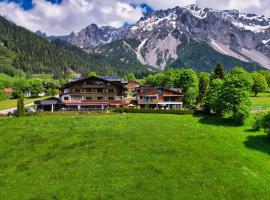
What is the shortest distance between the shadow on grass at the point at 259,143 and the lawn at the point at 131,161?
7.4 inches

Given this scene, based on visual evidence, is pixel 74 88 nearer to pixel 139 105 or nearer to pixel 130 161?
pixel 139 105

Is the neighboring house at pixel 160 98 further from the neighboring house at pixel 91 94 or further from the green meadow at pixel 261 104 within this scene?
the green meadow at pixel 261 104

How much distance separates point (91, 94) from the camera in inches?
3824

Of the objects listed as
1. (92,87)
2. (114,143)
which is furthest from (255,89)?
(114,143)

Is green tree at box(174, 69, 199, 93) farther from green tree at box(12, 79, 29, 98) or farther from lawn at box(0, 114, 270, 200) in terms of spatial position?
green tree at box(12, 79, 29, 98)

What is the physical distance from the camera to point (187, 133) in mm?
58312

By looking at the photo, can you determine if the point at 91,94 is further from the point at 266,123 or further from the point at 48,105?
the point at 266,123

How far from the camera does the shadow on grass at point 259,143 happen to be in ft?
171

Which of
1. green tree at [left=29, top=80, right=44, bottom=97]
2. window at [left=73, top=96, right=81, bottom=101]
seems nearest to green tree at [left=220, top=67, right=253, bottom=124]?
window at [left=73, top=96, right=81, bottom=101]

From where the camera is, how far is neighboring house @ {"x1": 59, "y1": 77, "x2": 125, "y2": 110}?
3735 inches

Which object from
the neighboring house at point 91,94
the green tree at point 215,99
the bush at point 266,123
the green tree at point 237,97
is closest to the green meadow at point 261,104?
the green tree at point 215,99

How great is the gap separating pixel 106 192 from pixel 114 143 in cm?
1600

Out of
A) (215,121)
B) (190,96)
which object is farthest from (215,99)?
(190,96)

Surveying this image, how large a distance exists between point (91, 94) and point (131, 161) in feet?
184
